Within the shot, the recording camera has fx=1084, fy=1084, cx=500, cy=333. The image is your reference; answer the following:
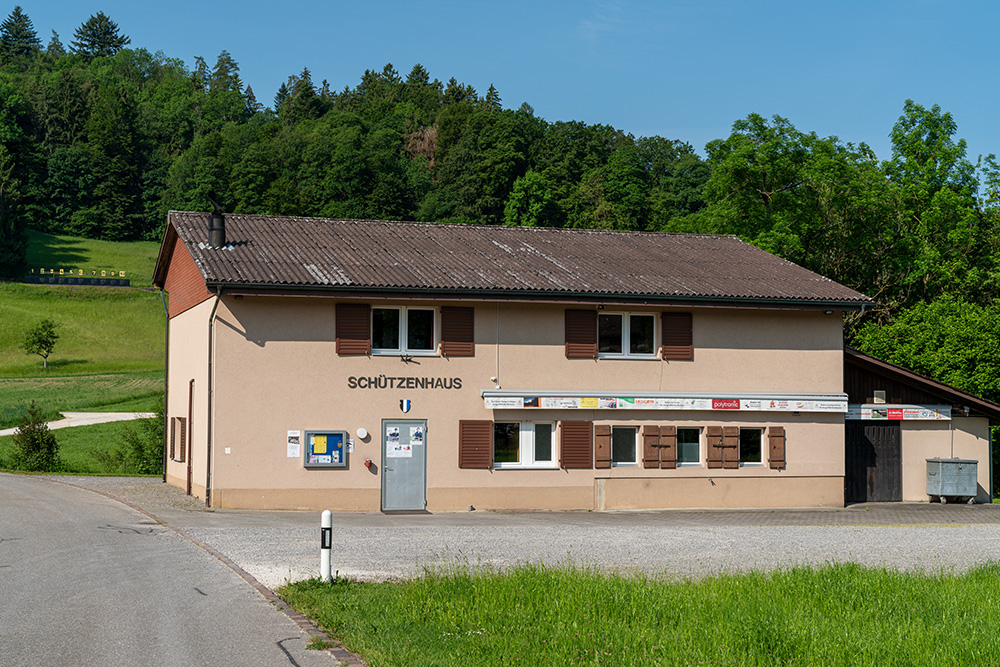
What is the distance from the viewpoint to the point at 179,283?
27.9 m

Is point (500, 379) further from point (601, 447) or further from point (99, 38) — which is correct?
point (99, 38)

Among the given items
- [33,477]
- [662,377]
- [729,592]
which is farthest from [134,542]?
[33,477]

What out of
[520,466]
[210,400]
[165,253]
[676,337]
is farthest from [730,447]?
[165,253]

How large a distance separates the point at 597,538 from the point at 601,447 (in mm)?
6414

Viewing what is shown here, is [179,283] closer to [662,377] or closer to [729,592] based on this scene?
[662,377]

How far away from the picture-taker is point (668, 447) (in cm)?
2442

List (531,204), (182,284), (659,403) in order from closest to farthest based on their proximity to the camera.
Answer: (659,403), (182,284), (531,204)

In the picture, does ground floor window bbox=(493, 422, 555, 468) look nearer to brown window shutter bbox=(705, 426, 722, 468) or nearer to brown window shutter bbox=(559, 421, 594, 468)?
brown window shutter bbox=(559, 421, 594, 468)

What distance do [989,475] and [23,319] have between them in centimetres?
7404

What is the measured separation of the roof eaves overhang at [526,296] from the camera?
21672 millimetres

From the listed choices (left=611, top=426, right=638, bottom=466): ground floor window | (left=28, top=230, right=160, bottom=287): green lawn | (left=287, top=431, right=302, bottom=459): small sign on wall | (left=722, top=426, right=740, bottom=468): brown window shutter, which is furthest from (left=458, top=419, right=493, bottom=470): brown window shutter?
(left=28, top=230, right=160, bottom=287): green lawn

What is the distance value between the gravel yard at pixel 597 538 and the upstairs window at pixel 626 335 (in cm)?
366

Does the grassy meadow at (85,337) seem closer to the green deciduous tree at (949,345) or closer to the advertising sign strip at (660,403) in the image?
the advertising sign strip at (660,403)

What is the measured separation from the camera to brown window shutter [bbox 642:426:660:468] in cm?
2423
